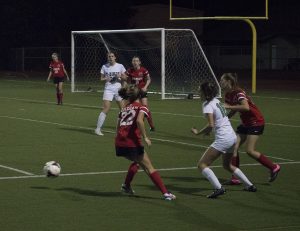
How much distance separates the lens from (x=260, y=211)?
37.5 feet

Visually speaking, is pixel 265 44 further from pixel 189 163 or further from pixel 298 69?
pixel 189 163

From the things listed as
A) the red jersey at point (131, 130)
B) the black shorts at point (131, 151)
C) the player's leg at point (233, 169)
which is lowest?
the player's leg at point (233, 169)

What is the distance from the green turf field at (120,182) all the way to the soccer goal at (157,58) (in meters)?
13.0

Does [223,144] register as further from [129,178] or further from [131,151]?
[129,178]

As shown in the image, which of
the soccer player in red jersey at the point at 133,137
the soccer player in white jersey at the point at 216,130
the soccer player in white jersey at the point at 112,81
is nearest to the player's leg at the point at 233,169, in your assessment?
the soccer player in white jersey at the point at 216,130

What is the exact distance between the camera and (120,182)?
543 inches

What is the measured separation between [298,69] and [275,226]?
67.5m

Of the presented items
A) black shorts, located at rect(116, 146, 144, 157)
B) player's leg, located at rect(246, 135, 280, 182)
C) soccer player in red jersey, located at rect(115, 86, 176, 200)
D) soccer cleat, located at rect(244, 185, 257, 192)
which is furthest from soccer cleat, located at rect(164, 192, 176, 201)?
player's leg, located at rect(246, 135, 280, 182)

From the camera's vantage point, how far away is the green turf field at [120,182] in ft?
35.2

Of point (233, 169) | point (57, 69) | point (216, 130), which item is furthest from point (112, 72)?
point (57, 69)

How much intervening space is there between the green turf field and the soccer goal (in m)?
13.0

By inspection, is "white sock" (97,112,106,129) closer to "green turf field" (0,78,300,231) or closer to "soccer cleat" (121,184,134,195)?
"green turf field" (0,78,300,231)

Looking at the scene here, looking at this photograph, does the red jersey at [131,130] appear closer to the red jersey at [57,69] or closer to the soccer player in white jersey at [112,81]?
the soccer player in white jersey at [112,81]

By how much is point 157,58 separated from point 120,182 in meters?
37.2
